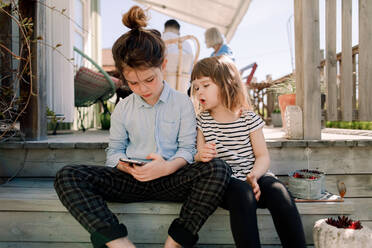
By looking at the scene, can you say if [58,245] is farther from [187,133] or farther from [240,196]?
[240,196]

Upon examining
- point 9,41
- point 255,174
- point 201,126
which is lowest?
point 255,174

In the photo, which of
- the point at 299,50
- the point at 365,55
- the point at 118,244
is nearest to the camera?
the point at 118,244

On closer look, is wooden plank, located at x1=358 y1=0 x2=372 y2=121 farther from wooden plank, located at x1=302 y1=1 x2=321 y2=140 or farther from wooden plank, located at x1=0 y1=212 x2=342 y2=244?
wooden plank, located at x1=0 y1=212 x2=342 y2=244

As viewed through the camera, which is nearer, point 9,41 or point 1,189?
point 1,189

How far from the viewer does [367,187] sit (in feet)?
6.04

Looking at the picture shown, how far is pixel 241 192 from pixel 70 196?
675 mm

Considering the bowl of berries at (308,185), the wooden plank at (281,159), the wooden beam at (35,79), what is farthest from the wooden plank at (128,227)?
the wooden beam at (35,79)

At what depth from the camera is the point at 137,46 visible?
1350 mm

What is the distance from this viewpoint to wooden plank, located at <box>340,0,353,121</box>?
7.39 ft

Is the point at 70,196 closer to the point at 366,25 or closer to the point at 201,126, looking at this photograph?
the point at 201,126

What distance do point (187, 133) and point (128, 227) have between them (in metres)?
0.52

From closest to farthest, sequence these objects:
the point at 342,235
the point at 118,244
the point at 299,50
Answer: the point at 118,244 < the point at 342,235 < the point at 299,50

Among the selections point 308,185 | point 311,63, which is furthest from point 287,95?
point 308,185

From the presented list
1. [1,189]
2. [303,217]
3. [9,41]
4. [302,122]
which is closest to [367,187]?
[302,122]
